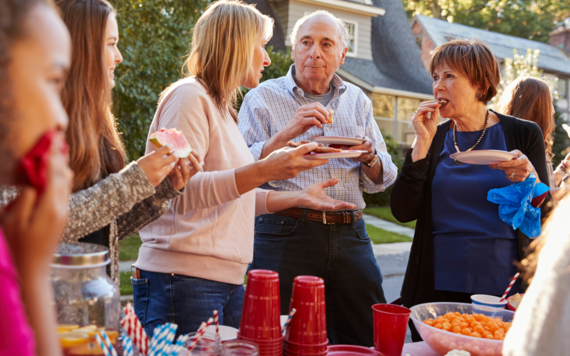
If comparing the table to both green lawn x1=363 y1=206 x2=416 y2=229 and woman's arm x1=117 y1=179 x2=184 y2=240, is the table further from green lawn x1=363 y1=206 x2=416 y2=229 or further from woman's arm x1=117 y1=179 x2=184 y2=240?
green lawn x1=363 y1=206 x2=416 y2=229

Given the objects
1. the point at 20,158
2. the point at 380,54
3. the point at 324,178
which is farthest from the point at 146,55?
the point at 380,54

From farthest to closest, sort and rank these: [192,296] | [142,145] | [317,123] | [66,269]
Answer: [142,145] < [317,123] < [192,296] < [66,269]

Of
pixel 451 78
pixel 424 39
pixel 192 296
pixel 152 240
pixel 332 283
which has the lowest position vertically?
pixel 332 283

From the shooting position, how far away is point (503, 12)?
109 ft

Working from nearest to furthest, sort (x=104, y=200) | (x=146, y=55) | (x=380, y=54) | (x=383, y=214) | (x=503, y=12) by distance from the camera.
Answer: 1. (x=104, y=200)
2. (x=146, y=55)
3. (x=383, y=214)
4. (x=380, y=54)
5. (x=503, y=12)

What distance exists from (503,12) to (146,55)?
105 ft

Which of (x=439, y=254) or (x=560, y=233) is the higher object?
(x=560, y=233)

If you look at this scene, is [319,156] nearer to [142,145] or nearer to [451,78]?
[451,78]

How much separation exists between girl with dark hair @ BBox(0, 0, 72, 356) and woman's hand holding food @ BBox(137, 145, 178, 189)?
34.3 inches

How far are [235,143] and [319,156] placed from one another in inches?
16.6

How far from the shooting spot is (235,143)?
224 centimetres

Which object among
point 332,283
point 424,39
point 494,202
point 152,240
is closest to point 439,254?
point 494,202

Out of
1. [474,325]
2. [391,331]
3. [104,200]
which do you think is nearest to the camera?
[104,200]

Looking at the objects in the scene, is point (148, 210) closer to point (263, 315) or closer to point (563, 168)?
point (263, 315)
